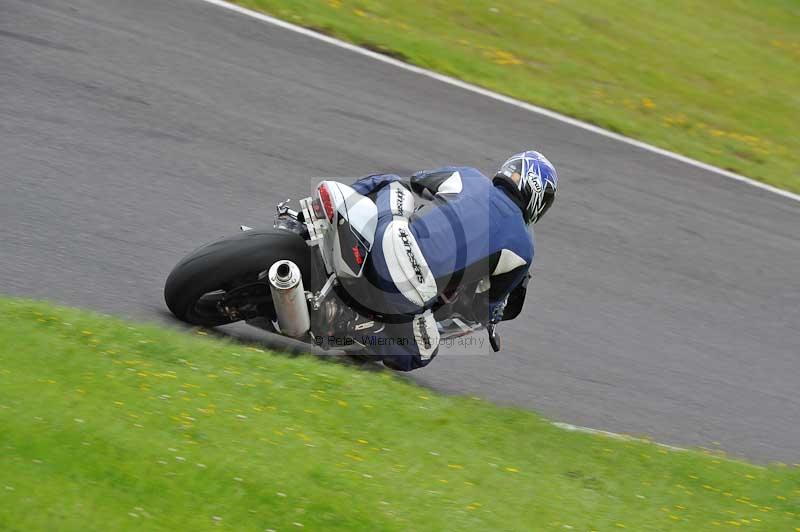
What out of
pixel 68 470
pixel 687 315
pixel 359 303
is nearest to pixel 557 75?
pixel 687 315

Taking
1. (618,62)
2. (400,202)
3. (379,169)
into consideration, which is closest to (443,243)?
(400,202)

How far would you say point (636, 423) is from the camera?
23.9 feet

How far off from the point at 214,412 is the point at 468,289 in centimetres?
180

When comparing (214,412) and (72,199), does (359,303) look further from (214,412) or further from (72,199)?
(72,199)

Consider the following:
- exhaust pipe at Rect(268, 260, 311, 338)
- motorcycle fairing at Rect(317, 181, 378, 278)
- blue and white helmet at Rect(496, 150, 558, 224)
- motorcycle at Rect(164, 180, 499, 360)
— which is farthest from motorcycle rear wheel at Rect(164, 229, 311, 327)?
blue and white helmet at Rect(496, 150, 558, 224)

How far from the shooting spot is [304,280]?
617cm

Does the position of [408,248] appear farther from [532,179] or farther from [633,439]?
[633,439]

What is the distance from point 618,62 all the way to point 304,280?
28.5 ft

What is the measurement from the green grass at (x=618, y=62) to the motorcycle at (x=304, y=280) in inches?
199

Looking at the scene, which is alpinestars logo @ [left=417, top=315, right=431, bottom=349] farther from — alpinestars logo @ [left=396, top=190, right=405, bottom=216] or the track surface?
the track surface

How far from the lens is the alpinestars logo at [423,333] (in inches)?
242

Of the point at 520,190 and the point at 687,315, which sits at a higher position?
the point at 520,190

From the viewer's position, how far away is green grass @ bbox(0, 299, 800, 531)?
14.5ft

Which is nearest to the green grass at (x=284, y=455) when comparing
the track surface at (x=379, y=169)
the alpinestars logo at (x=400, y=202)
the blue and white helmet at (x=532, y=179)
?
the track surface at (x=379, y=169)
